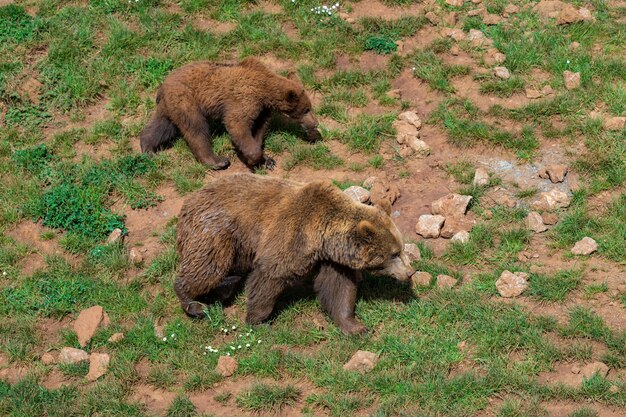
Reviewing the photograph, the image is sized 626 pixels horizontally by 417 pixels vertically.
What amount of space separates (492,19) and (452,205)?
3.73 m

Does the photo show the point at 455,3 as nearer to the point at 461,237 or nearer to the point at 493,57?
the point at 493,57

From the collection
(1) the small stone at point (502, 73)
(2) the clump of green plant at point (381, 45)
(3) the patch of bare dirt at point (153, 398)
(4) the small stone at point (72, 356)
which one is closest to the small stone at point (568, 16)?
(1) the small stone at point (502, 73)

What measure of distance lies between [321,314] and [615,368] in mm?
2787

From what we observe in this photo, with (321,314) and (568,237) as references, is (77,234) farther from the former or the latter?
(568,237)

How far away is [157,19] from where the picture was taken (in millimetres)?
12766

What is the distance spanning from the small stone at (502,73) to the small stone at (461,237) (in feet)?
9.43

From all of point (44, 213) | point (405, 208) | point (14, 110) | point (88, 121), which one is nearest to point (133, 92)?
point (88, 121)

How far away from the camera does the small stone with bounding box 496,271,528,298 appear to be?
349 inches

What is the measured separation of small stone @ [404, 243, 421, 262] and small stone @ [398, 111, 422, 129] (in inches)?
87.2

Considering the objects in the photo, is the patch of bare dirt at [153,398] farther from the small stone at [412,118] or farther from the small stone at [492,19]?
the small stone at [492,19]

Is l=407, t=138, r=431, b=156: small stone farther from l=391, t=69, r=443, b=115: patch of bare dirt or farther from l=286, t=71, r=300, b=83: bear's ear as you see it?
l=286, t=71, r=300, b=83: bear's ear

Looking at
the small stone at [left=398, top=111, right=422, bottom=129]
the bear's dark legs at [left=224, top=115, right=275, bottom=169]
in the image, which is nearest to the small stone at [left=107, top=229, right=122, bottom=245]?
the bear's dark legs at [left=224, top=115, right=275, bottom=169]

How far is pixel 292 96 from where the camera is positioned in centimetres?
1113

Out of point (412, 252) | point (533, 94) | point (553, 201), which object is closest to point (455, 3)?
point (533, 94)
